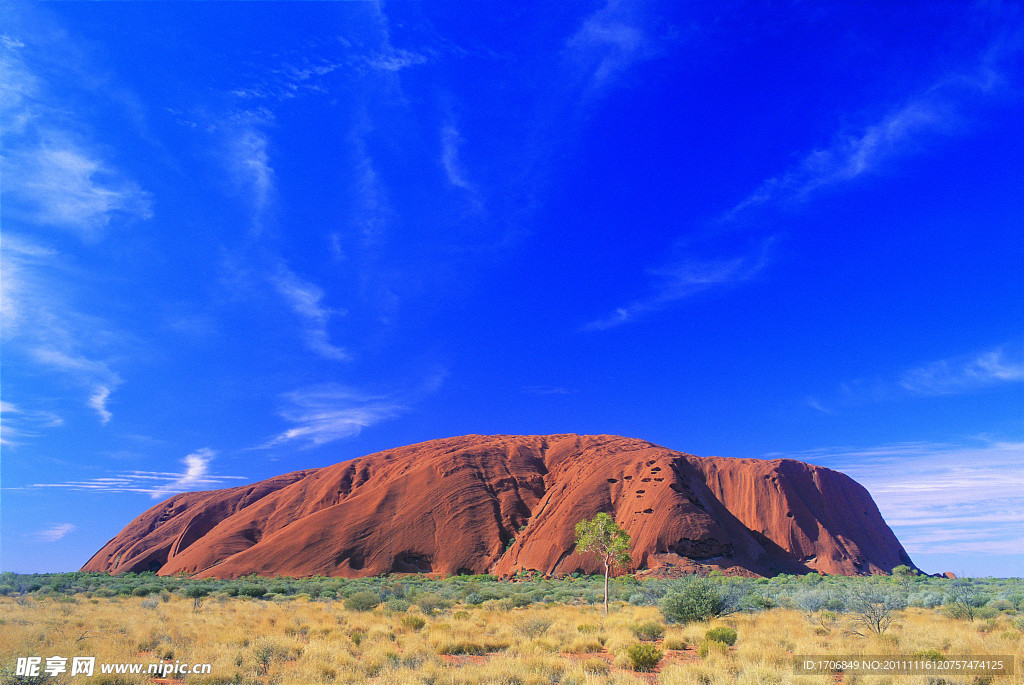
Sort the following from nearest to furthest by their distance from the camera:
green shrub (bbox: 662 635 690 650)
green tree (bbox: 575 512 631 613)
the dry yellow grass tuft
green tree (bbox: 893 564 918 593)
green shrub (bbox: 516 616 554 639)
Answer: the dry yellow grass tuft
green shrub (bbox: 662 635 690 650)
green shrub (bbox: 516 616 554 639)
green tree (bbox: 575 512 631 613)
green tree (bbox: 893 564 918 593)

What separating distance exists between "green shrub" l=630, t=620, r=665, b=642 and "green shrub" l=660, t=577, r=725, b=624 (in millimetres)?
2116

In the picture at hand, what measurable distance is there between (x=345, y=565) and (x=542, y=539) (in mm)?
24972

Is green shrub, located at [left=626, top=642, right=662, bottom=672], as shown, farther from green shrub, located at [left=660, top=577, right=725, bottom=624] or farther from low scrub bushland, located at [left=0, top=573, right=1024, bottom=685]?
green shrub, located at [left=660, top=577, right=725, bottom=624]

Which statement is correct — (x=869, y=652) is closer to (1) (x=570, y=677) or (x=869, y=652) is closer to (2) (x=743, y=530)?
(1) (x=570, y=677)

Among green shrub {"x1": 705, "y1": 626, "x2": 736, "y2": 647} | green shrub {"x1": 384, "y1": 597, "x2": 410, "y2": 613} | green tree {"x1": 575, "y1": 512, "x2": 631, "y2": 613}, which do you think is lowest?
green shrub {"x1": 384, "y1": 597, "x2": 410, "y2": 613}

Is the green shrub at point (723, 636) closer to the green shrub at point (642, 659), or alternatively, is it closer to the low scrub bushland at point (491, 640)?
the low scrub bushland at point (491, 640)

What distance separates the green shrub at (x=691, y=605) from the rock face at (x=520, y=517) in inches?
1434

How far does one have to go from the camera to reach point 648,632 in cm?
1588

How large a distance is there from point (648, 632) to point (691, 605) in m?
3.71

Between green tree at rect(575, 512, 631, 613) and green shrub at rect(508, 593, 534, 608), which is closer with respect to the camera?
green shrub at rect(508, 593, 534, 608)

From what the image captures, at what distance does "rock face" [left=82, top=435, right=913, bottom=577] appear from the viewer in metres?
58.7

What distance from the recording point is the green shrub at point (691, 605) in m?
18.3

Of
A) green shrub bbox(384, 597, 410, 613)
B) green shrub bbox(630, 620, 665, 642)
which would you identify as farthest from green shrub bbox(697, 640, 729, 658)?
green shrub bbox(384, 597, 410, 613)

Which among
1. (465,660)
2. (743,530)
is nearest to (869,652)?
(465,660)
